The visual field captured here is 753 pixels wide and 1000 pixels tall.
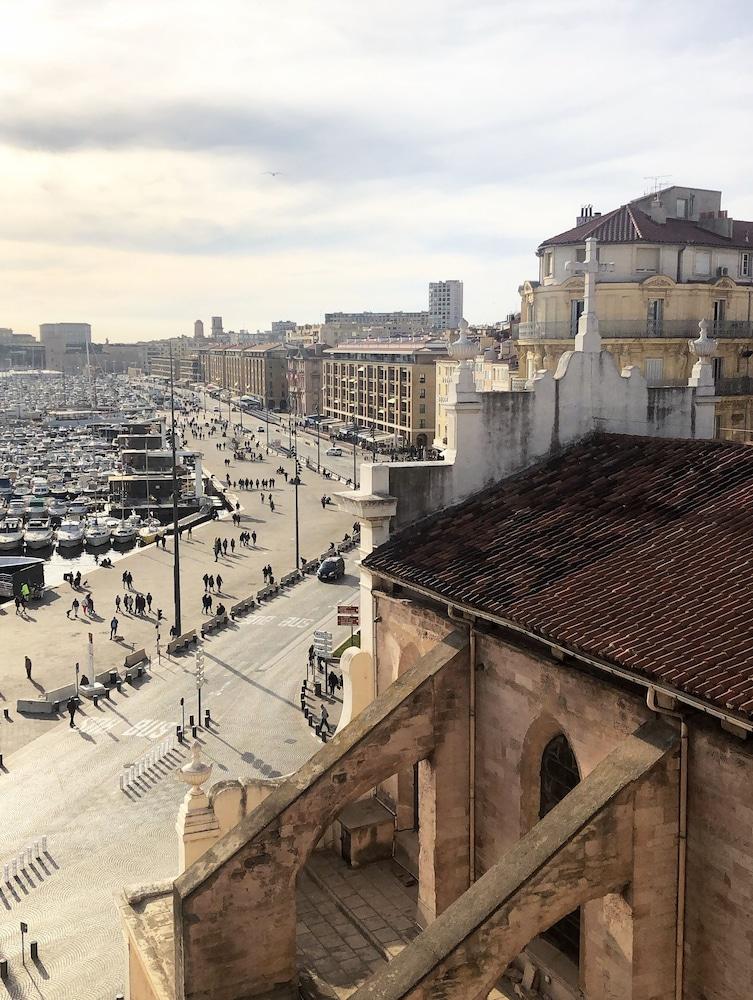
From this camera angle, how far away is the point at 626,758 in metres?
11.3

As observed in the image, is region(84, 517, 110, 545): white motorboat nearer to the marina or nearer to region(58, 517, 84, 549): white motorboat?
the marina

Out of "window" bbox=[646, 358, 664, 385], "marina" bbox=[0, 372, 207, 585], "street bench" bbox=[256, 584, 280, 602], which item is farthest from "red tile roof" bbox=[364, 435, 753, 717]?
"marina" bbox=[0, 372, 207, 585]

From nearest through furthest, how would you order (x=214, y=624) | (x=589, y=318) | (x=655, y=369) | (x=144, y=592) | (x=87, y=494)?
(x=589, y=318) < (x=214, y=624) < (x=655, y=369) < (x=144, y=592) < (x=87, y=494)

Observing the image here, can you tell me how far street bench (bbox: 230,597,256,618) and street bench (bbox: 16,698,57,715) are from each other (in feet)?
45.0

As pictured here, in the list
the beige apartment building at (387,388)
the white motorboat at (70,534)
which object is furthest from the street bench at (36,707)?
the beige apartment building at (387,388)

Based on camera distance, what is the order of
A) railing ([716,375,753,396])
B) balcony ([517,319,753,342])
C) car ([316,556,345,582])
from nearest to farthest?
balcony ([517,319,753,342]) < railing ([716,375,753,396]) < car ([316,556,345,582])

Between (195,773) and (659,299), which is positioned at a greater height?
(659,299)

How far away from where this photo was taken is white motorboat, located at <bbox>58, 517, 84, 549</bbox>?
251 feet

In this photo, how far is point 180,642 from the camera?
1764 inches

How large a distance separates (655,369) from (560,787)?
1775 inches

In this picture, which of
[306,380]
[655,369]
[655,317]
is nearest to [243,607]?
[655,369]

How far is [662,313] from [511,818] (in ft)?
150

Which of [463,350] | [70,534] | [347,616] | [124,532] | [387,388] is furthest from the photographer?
[387,388]

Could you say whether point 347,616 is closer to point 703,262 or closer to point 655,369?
point 655,369
